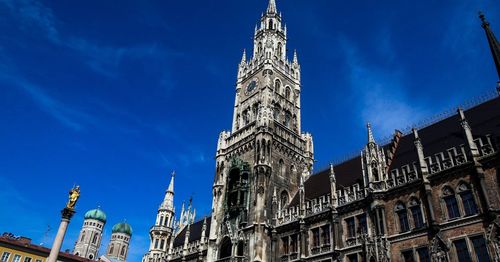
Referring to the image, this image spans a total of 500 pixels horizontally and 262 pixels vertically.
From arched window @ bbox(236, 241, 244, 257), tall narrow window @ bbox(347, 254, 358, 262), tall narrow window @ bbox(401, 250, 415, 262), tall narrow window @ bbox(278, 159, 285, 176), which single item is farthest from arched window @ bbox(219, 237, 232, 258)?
tall narrow window @ bbox(401, 250, 415, 262)

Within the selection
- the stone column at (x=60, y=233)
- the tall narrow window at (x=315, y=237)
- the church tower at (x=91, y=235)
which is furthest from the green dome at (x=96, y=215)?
the tall narrow window at (x=315, y=237)

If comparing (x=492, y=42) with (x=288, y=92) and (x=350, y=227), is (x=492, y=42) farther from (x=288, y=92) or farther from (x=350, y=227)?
(x=288, y=92)

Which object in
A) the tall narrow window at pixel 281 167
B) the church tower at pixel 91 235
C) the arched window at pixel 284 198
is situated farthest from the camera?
the church tower at pixel 91 235

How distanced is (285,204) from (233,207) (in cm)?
594

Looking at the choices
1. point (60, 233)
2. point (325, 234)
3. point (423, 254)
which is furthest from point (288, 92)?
point (60, 233)

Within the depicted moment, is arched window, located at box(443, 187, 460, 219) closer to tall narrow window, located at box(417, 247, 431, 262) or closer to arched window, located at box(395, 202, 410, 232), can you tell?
tall narrow window, located at box(417, 247, 431, 262)

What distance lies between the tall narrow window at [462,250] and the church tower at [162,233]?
3740 centimetres

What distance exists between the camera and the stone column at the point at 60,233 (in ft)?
97.3

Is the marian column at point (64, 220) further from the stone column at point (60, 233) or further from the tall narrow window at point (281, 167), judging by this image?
the tall narrow window at point (281, 167)

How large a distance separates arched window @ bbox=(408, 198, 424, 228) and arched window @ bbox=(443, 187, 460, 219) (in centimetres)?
194

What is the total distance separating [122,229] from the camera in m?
138

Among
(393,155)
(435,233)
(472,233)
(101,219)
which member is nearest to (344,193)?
(393,155)

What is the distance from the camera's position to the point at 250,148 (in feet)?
151

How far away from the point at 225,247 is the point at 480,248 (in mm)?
25824
